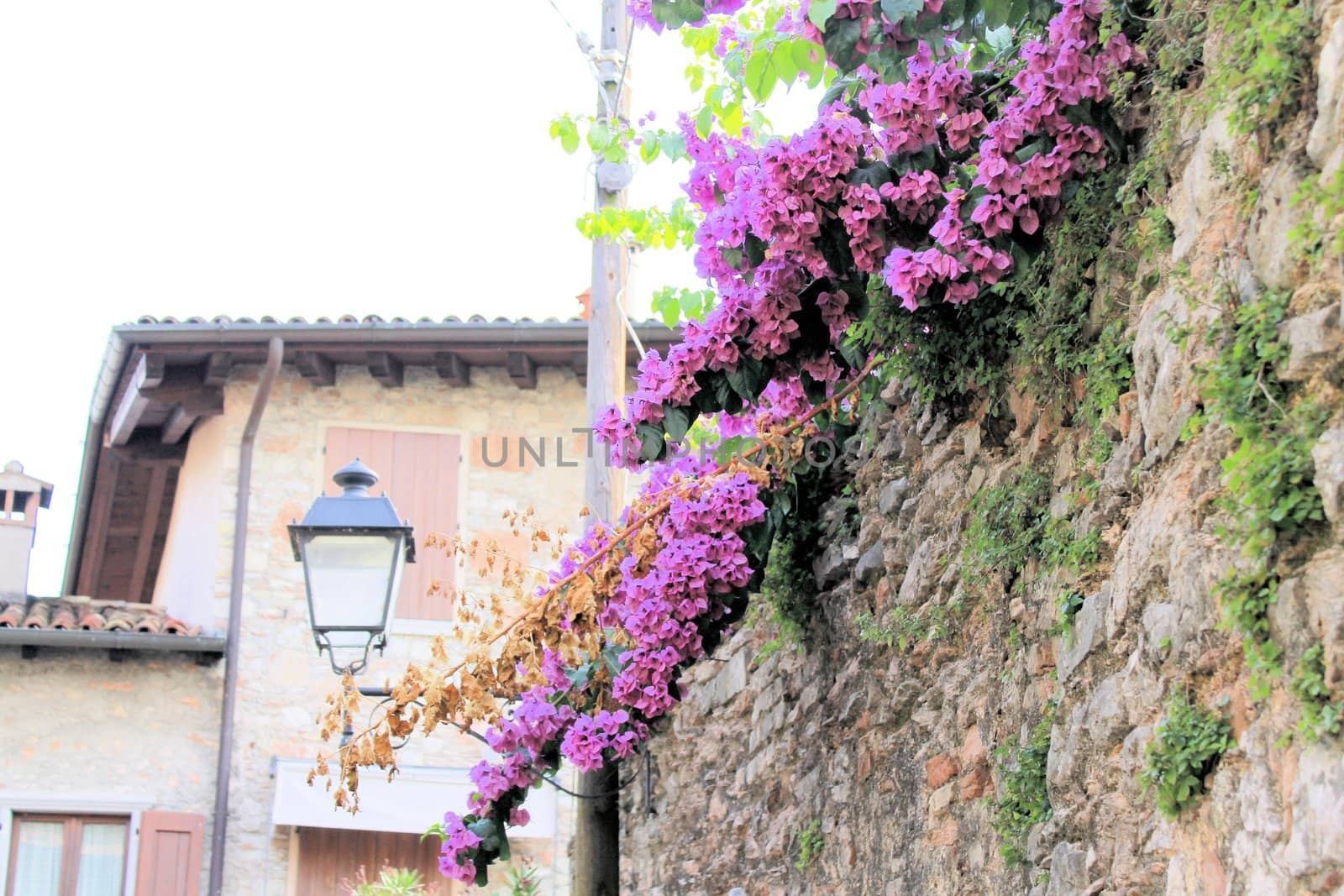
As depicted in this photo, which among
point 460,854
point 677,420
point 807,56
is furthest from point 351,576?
point 807,56

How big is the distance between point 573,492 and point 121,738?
3889 millimetres

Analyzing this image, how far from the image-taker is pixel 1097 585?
3.10 m

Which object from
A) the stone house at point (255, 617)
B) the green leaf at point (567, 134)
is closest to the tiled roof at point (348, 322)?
the stone house at point (255, 617)

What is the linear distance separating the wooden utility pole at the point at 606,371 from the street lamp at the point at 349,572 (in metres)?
0.78

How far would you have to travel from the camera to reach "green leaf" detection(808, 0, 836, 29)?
3.33m

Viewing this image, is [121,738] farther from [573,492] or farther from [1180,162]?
[1180,162]

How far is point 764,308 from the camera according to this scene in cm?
397

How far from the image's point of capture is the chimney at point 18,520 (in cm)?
1399

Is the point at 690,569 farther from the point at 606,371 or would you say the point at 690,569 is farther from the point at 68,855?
the point at 68,855

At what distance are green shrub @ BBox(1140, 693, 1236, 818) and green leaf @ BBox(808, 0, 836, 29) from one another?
153 cm

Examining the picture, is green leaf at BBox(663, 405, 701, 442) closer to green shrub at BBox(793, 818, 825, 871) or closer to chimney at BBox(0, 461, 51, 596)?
green shrub at BBox(793, 818, 825, 871)

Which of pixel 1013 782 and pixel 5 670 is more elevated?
pixel 5 670

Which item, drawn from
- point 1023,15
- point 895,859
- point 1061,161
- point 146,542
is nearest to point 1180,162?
point 1061,161

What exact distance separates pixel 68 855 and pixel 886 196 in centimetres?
1021
